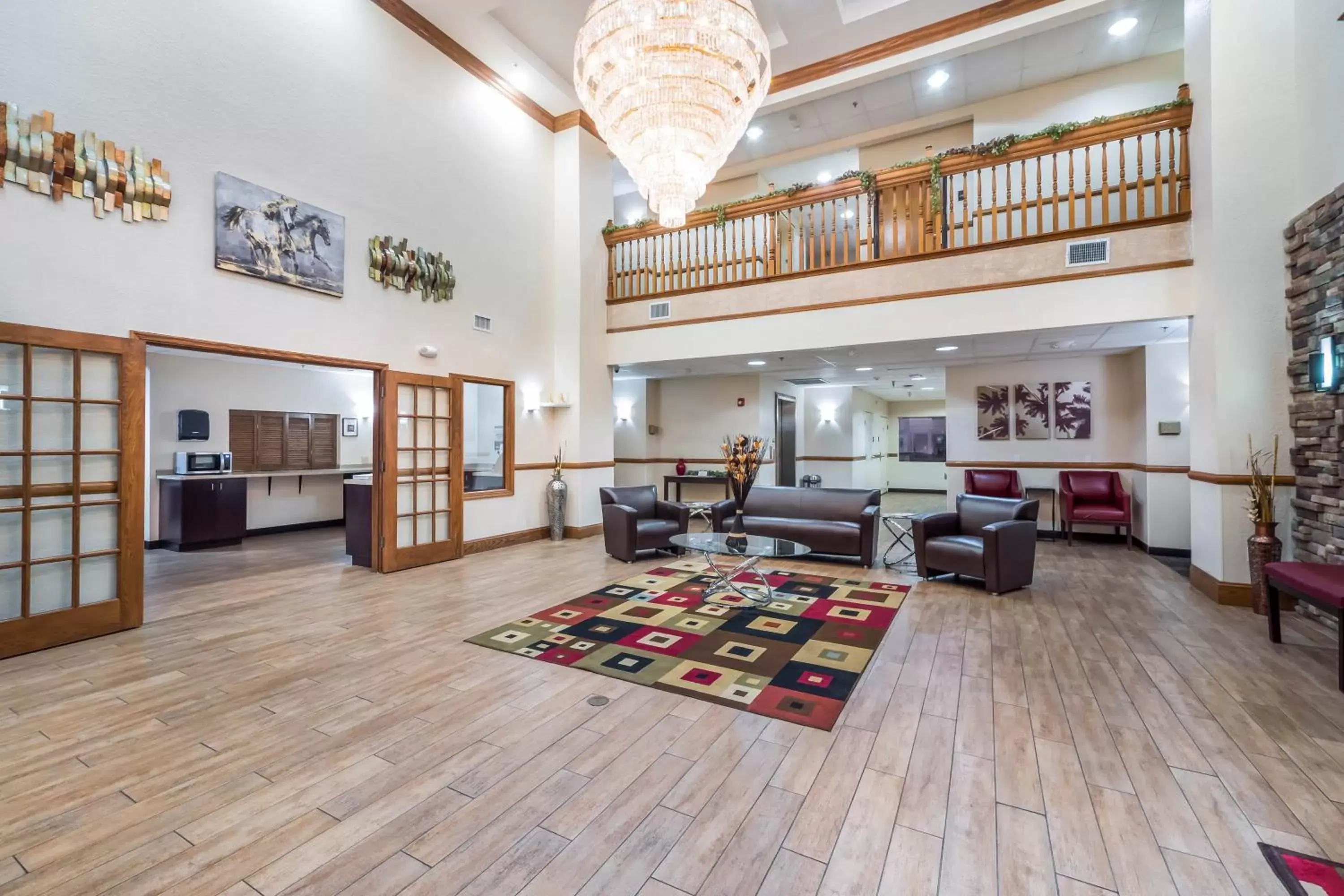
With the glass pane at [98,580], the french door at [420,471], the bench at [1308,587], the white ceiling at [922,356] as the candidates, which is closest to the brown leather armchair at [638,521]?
the french door at [420,471]

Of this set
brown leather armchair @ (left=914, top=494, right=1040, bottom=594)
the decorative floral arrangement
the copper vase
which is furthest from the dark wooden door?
the copper vase

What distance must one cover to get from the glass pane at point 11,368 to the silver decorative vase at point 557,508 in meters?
4.90

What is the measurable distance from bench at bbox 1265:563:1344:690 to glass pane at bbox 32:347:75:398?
24.5 feet

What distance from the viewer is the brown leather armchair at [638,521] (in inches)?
242

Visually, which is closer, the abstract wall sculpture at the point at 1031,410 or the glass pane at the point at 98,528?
the glass pane at the point at 98,528

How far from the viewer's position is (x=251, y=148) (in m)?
4.74

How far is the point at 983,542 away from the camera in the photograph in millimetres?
4992

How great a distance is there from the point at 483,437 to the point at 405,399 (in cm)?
317

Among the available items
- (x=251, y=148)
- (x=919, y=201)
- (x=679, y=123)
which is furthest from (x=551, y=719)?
(x=919, y=201)

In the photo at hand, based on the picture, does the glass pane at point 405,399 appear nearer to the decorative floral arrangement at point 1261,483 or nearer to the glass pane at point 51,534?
the glass pane at point 51,534

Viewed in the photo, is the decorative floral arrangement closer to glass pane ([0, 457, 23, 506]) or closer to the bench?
the bench

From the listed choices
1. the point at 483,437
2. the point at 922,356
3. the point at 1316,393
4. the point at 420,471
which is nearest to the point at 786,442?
the point at 922,356

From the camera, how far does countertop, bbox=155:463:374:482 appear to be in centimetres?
693

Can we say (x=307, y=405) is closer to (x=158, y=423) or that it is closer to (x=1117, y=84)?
(x=158, y=423)
